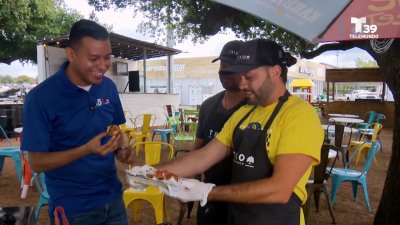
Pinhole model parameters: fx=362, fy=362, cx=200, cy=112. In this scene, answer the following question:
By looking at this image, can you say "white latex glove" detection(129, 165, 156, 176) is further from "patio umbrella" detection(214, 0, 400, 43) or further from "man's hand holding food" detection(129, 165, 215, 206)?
"patio umbrella" detection(214, 0, 400, 43)

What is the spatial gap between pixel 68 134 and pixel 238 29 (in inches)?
237

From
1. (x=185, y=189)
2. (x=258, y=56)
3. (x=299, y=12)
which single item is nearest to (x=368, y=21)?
(x=299, y=12)

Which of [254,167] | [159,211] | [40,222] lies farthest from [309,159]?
[40,222]

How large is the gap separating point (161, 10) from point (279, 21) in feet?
18.1

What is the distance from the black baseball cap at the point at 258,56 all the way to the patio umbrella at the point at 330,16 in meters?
0.58

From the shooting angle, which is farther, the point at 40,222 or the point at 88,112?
the point at 40,222

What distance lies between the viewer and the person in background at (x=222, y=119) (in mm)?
2336

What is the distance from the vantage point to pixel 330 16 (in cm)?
230

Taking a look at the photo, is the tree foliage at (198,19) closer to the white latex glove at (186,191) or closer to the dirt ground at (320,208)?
the dirt ground at (320,208)

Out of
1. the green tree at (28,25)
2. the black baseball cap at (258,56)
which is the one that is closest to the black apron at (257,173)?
the black baseball cap at (258,56)

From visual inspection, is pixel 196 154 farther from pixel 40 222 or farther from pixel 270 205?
pixel 40 222

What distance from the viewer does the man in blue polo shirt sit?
1.67 m

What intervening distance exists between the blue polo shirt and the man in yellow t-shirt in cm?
38

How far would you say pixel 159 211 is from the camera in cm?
389
